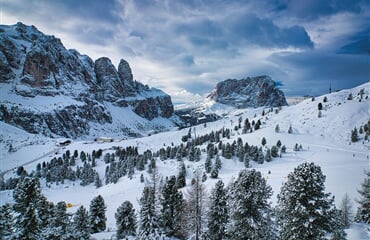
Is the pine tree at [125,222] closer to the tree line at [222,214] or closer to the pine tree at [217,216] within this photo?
the tree line at [222,214]

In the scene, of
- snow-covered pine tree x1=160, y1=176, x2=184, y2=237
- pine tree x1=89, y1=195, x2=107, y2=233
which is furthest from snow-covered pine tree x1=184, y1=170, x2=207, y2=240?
pine tree x1=89, y1=195, x2=107, y2=233

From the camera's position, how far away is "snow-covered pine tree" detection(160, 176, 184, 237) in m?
25.2

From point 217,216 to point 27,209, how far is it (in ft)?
56.7

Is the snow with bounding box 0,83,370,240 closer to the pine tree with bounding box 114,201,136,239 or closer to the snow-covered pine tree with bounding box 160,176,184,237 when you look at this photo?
the pine tree with bounding box 114,201,136,239

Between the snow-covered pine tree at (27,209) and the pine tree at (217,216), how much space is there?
15.6 m

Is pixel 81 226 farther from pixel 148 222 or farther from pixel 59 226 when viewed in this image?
pixel 148 222

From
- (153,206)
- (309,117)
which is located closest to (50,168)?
(153,206)

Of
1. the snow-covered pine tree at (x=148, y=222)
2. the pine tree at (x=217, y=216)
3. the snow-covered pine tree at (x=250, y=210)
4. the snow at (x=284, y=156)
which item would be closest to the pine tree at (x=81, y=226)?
the snow at (x=284, y=156)

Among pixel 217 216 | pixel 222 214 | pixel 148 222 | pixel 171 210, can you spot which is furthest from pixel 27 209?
pixel 222 214

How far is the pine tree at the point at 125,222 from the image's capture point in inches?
1141

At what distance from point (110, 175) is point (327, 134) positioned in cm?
10538

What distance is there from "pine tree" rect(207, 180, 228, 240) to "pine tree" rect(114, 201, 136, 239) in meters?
13.1

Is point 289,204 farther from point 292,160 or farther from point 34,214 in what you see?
point 292,160

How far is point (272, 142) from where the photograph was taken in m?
100
